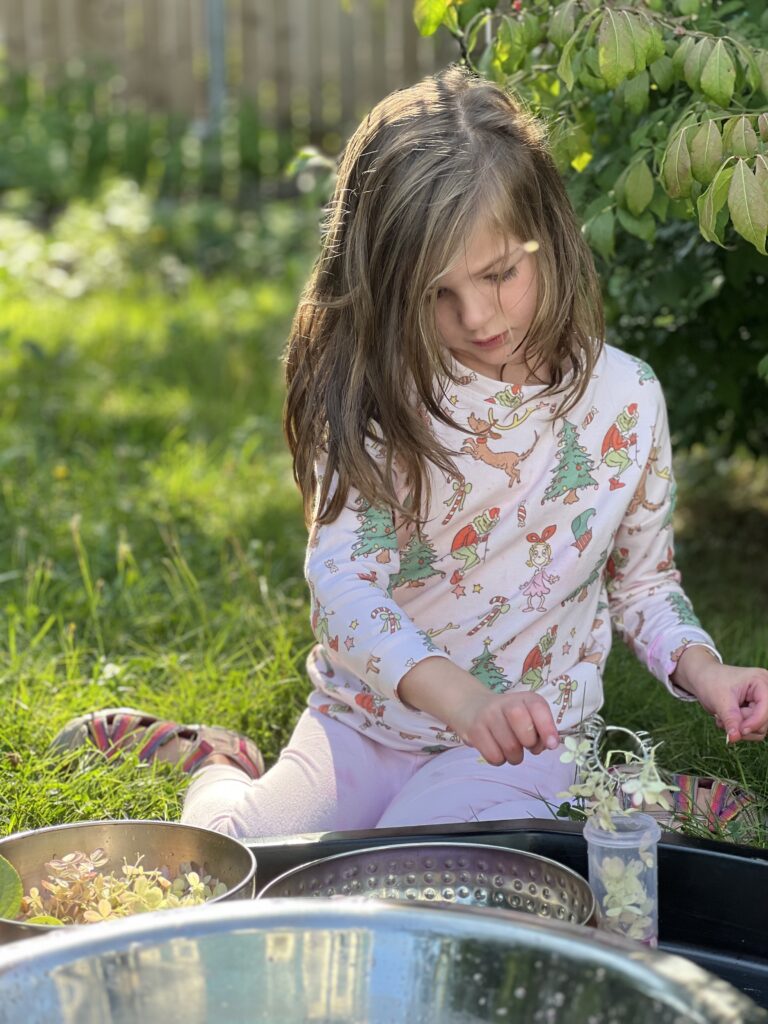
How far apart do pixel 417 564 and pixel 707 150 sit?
67 cm

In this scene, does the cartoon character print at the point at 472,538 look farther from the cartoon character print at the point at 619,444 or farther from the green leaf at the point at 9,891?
the green leaf at the point at 9,891

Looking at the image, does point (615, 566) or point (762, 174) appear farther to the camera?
point (615, 566)

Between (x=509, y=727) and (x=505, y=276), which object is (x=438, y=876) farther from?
(x=505, y=276)

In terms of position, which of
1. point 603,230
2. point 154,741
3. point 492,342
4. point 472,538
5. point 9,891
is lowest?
point 154,741

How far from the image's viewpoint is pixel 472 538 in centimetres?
203

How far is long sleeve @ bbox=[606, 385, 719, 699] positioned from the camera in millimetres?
2059

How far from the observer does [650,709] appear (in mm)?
2355

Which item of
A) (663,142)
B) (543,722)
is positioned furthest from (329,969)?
(663,142)

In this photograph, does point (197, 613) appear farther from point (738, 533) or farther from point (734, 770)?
point (738, 533)

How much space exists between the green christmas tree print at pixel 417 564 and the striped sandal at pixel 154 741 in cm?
42

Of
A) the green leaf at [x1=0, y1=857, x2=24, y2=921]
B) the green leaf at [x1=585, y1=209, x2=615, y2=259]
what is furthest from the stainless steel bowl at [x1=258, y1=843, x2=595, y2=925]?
the green leaf at [x1=585, y1=209, x2=615, y2=259]

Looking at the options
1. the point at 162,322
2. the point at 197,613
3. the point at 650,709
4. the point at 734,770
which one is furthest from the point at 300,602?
the point at 162,322

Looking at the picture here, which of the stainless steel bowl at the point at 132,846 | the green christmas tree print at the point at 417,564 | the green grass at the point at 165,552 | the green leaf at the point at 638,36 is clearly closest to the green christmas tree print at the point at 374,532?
the green christmas tree print at the point at 417,564

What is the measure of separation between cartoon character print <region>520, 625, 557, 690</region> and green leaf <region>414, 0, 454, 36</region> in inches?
33.1
